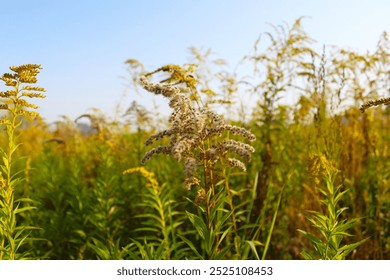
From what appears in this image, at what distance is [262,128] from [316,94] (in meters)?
1.02

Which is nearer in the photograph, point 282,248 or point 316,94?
point 316,94

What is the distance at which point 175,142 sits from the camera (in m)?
2.68

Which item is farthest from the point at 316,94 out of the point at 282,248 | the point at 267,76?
the point at 282,248

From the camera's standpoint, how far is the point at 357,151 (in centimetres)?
568

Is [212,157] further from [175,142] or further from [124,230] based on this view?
[124,230]

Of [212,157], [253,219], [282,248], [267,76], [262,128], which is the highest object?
[267,76]

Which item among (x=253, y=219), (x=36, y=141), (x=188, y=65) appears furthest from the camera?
(x=36, y=141)

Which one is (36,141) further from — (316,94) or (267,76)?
(316,94)

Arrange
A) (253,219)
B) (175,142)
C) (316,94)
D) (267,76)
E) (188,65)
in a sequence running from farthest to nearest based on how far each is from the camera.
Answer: (267,76) < (253,219) < (316,94) < (188,65) < (175,142)
